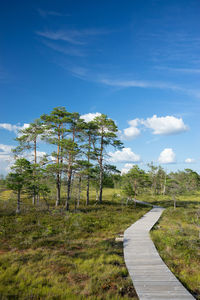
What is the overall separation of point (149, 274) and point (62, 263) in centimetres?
411

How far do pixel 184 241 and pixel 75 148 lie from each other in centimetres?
1399

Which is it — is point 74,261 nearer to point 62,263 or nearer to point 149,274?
point 62,263

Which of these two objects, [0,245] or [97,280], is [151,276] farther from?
[0,245]

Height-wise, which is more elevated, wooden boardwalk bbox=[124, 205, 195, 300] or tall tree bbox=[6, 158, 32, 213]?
tall tree bbox=[6, 158, 32, 213]

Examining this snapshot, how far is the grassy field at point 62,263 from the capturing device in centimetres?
618

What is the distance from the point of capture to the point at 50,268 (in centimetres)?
780

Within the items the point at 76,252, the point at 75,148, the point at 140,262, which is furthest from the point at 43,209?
the point at 140,262

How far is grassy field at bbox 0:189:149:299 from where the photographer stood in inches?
243

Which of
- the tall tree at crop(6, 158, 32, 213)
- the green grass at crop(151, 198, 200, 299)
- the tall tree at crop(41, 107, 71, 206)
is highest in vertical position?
the tall tree at crop(41, 107, 71, 206)

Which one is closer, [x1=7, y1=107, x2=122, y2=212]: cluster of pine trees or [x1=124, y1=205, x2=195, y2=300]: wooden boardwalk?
[x1=124, y1=205, x2=195, y2=300]: wooden boardwalk

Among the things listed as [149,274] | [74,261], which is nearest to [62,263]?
[74,261]

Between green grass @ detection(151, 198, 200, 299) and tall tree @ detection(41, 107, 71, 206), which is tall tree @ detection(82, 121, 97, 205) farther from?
green grass @ detection(151, 198, 200, 299)

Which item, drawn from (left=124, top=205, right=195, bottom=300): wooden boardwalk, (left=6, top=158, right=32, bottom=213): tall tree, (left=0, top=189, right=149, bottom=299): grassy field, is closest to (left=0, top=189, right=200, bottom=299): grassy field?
(left=0, top=189, right=149, bottom=299): grassy field

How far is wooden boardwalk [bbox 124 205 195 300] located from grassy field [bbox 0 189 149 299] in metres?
0.37
